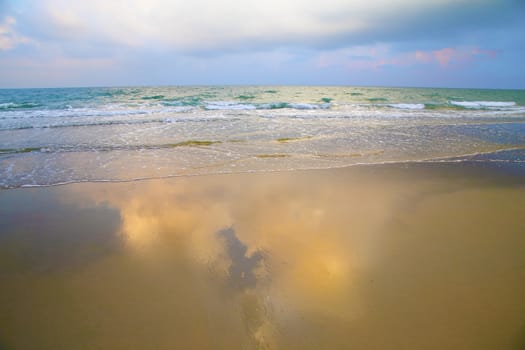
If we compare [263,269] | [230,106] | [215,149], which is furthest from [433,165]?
[230,106]

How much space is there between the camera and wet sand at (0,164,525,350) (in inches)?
81.3

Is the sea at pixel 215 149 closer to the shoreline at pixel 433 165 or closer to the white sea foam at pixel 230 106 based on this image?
the shoreline at pixel 433 165

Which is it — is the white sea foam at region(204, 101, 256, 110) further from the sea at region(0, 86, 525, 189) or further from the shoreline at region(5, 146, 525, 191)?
the shoreline at region(5, 146, 525, 191)

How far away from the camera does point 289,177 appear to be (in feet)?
18.2

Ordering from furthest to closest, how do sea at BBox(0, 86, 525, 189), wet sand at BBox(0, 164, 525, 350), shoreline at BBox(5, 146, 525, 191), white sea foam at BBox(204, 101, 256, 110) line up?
1. white sea foam at BBox(204, 101, 256, 110)
2. sea at BBox(0, 86, 525, 189)
3. shoreline at BBox(5, 146, 525, 191)
4. wet sand at BBox(0, 164, 525, 350)

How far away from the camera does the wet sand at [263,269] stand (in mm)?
2064

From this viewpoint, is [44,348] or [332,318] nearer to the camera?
[44,348]

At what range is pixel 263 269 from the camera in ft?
9.00

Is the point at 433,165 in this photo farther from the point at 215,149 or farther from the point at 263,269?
the point at 215,149

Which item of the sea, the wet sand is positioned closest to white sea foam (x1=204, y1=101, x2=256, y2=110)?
the sea

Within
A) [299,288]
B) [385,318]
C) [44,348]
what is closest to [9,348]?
[44,348]

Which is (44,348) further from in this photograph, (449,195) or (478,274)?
(449,195)

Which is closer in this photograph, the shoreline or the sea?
the shoreline

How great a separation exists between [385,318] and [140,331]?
7.05 ft
